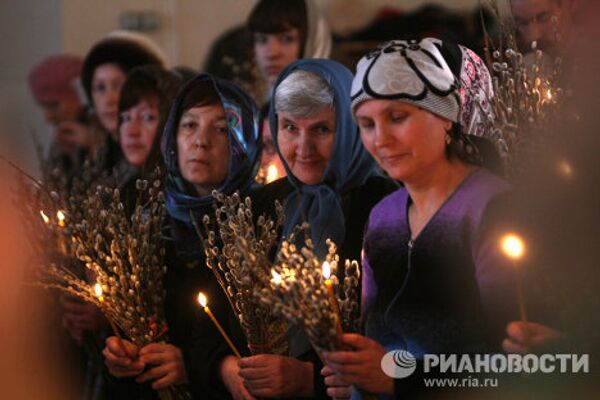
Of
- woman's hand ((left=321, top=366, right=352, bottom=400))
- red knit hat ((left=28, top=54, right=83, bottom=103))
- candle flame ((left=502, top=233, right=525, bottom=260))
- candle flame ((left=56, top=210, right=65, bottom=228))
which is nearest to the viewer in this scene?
candle flame ((left=502, top=233, right=525, bottom=260))

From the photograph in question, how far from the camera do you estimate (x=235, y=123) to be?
309 centimetres

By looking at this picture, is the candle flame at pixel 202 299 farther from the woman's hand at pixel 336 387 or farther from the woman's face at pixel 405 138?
the woman's face at pixel 405 138

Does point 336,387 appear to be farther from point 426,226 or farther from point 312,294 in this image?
point 426,226

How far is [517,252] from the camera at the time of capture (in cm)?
242

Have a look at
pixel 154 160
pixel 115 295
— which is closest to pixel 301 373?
pixel 115 295

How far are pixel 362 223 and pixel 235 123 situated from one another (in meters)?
0.54

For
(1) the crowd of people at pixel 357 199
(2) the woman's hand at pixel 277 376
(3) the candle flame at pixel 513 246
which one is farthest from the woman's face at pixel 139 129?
(3) the candle flame at pixel 513 246

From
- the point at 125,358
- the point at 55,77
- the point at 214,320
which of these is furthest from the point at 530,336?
the point at 55,77

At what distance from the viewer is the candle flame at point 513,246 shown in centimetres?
242

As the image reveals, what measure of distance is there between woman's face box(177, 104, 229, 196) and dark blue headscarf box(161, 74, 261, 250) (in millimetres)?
25

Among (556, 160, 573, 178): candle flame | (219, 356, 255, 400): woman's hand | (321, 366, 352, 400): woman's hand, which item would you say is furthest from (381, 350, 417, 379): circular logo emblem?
(556, 160, 573, 178): candle flame

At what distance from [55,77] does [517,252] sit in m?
Result: 2.90

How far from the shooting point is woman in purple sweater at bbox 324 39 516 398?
2502 mm

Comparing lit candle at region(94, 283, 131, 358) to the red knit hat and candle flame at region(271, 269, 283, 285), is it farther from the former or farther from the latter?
the red knit hat
